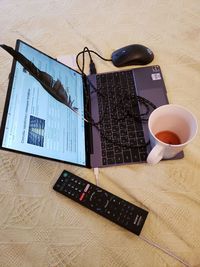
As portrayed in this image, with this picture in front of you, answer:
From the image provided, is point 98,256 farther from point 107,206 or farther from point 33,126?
point 33,126

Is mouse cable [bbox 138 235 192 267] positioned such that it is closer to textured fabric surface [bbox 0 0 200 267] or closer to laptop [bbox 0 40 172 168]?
textured fabric surface [bbox 0 0 200 267]

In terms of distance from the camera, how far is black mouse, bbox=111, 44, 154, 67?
73cm

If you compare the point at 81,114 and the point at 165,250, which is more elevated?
the point at 81,114

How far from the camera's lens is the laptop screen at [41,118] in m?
0.49

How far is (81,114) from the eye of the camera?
0.67 m

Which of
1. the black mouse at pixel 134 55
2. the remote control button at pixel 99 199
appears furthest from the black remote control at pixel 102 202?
the black mouse at pixel 134 55

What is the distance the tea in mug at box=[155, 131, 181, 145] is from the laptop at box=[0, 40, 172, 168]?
0.12 ft

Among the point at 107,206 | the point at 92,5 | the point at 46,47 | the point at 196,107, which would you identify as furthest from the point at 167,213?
the point at 92,5

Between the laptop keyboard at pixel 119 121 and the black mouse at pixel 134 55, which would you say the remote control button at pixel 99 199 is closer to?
the laptop keyboard at pixel 119 121

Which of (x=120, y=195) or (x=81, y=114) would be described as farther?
(x=81, y=114)

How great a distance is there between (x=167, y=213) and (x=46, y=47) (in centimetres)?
63

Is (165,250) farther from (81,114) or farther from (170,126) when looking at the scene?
(81,114)

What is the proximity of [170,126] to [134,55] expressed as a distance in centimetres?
27

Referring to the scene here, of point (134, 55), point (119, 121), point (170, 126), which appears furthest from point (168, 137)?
point (134, 55)
